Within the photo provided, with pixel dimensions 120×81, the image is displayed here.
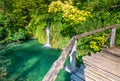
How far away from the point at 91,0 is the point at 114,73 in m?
9.52

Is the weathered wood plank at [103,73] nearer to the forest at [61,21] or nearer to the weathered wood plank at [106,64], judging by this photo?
the weathered wood plank at [106,64]

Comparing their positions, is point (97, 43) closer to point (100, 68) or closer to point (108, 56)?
point (108, 56)

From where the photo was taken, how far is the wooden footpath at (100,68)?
18.0ft

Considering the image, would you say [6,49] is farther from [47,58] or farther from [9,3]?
[9,3]

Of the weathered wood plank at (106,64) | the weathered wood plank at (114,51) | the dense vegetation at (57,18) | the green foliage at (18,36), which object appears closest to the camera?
the weathered wood plank at (106,64)

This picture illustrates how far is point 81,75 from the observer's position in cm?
574

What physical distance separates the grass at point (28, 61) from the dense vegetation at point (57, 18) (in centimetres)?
107

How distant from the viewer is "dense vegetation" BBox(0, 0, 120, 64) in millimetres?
12391

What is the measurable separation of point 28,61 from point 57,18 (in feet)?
13.4

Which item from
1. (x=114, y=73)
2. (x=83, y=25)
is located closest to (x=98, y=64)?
(x=114, y=73)

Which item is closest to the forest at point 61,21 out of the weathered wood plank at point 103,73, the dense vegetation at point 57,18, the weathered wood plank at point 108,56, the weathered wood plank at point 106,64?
the dense vegetation at point 57,18

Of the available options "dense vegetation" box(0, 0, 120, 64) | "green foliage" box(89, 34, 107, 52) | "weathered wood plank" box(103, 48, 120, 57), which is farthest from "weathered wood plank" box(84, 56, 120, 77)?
"green foliage" box(89, 34, 107, 52)

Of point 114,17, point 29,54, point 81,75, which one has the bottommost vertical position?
point 29,54

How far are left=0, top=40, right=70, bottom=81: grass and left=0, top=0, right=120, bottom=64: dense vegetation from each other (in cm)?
107
